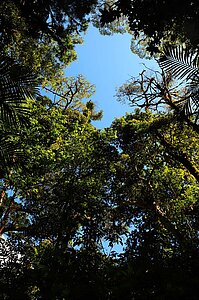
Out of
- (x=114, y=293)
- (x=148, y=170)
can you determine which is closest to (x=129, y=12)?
(x=114, y=293)

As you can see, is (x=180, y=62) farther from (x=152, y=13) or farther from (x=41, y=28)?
(x=41, y=28)

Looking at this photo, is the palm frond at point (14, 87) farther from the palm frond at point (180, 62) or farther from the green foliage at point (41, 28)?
the palm frond at point (180, 62)

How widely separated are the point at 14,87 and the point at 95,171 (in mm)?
5270

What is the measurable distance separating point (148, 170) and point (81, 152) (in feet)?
10.1

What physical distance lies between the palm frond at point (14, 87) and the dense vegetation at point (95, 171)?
0.02m

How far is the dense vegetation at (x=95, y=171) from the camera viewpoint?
3629 mm

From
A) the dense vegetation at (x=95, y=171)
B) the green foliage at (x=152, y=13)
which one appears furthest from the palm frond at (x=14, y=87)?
the green foliage at (x=152, y=13)

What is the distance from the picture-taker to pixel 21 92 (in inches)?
189

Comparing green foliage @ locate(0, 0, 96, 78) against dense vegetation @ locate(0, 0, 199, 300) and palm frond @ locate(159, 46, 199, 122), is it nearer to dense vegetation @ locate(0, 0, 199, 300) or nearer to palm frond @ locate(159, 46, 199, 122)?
dense vegetation @ locate(0, 0, 199, 300)

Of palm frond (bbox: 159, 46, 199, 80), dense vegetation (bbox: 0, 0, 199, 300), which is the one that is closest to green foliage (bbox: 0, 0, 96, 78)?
dense vegetation (bbox: 0, 0, 199, 300)

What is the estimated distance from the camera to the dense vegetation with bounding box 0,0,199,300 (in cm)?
363

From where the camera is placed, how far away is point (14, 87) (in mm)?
4637

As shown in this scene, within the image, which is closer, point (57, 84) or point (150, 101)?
point (150, 101)

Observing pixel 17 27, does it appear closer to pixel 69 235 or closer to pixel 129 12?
pixel 129 12
